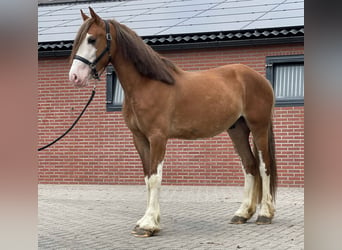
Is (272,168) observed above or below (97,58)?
below

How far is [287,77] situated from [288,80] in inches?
2.9

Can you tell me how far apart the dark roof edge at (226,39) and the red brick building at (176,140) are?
0.02 metres

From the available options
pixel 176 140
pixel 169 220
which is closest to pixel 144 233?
pixel 169 220

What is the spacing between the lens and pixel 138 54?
193 inches

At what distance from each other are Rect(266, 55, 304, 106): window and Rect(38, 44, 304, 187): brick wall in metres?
0.14

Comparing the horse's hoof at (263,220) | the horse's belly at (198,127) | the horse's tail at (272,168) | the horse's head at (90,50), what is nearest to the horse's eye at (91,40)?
the horse's head at (90,50)

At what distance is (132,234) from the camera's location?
4.89 m

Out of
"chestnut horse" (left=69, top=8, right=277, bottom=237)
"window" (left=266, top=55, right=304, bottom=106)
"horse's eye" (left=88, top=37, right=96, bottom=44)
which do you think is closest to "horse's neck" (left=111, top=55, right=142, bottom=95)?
"chestnut horse" (left=69, top=8, right=277, bottom=237)

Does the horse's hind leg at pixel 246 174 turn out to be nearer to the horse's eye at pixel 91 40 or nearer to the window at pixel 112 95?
the horse's eye at pixel 91 40

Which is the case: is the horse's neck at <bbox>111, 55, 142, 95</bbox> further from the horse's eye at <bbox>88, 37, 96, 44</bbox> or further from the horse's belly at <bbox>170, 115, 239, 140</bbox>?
the horse's belly at <bbox>170, 115, 239, 140</bbox>

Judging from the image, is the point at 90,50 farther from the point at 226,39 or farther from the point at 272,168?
the point at 226,39

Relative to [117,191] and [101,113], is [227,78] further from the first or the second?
[101,113]

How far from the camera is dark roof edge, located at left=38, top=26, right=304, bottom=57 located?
945 centimetres

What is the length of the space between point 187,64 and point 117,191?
3341 millimetres
